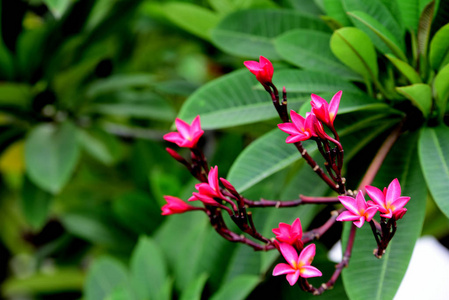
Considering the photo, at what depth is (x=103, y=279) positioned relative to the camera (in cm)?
108

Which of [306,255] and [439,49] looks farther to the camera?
[439,49]

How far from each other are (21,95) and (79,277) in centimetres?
59

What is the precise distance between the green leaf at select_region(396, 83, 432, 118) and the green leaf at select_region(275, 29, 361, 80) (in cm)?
15

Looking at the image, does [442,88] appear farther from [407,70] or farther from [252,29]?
[252,29]

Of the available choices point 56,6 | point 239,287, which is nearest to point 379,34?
point 239,287

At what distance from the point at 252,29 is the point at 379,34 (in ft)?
1.12

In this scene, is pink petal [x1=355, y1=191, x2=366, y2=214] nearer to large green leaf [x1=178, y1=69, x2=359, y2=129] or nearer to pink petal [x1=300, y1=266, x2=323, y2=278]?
pink petal [x1=300, y1=266, x2=323, y2=278]

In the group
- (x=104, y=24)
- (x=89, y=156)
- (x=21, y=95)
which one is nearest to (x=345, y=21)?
A: (x=104, y=24)

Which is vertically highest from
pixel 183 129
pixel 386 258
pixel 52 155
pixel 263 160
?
pixel 183 129

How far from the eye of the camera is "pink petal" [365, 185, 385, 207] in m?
0.49

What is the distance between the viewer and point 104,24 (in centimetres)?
132

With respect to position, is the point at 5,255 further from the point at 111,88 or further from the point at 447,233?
the point at 447,233

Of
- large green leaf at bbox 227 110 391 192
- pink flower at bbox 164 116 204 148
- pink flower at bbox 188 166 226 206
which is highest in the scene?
pink flower at bbox 164 116 204 148

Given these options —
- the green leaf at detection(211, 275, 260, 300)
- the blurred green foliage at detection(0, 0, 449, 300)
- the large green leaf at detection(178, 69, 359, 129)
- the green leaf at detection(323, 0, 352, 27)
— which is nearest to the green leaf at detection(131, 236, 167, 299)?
the blurred green foliage at detection(0, 0, 449, 300)
